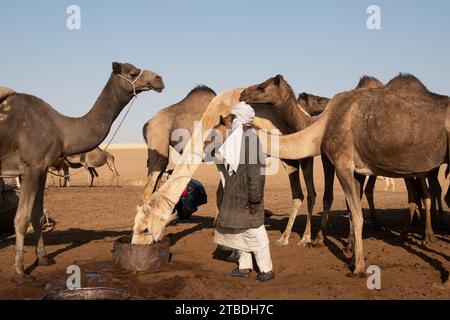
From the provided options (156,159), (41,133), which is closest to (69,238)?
(156,159)

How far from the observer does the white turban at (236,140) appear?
6555 millimetres

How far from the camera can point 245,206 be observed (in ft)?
21.6

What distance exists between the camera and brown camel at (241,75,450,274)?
272 inches

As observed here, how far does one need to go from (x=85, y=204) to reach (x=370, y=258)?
11072 mm

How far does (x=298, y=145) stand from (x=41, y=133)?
362cm

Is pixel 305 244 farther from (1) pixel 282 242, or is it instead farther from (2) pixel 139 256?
(2) pixel 139 256

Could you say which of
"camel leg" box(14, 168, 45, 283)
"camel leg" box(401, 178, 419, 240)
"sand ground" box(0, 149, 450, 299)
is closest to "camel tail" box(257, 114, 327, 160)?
"sand ground" box(0, 149, 450, 299)

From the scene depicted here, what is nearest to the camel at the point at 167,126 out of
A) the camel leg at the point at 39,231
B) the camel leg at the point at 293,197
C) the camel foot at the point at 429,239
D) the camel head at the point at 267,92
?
the camel head at the point at 267,92

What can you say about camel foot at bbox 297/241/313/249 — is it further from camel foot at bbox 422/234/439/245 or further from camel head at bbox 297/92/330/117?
camel head at bbox 297/92/330/117

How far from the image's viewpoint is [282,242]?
9.12 meters

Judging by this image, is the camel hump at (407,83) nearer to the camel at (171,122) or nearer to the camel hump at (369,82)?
the camel hump at (369,82)

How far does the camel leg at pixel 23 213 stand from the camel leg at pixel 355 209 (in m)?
4.08
